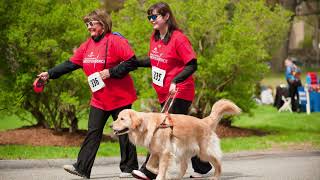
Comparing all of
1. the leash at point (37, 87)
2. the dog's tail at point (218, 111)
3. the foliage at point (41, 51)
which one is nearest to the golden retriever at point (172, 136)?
the dog's tail at point (218, 111)

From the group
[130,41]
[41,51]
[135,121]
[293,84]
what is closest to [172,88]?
[135,121]

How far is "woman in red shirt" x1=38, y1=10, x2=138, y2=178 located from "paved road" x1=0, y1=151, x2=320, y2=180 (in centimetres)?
64

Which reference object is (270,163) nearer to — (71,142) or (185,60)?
(185,60)

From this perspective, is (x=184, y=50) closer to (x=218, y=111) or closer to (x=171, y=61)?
(x=171, y=61)

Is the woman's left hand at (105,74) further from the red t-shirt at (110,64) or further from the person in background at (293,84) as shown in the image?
the person in background at (293,84)

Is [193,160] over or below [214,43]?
below

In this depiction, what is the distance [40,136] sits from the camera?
574 inches

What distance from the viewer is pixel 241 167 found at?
11.1 meters

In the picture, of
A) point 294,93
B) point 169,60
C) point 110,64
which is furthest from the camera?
point 294,93

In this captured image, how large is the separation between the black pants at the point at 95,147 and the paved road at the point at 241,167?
0.38m

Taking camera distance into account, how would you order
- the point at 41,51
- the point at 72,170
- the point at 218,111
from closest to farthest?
1. the point at 218,111
2. the point at 72,170
3. the point at 41,51

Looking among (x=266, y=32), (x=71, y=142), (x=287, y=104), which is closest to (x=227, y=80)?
(x=266, y=32)

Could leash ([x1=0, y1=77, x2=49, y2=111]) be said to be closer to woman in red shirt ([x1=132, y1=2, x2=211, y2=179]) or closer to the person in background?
woman in red shirt ([x1=132, y1=2, x2=211, y2=179])

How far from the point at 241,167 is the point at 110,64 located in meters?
2.93
